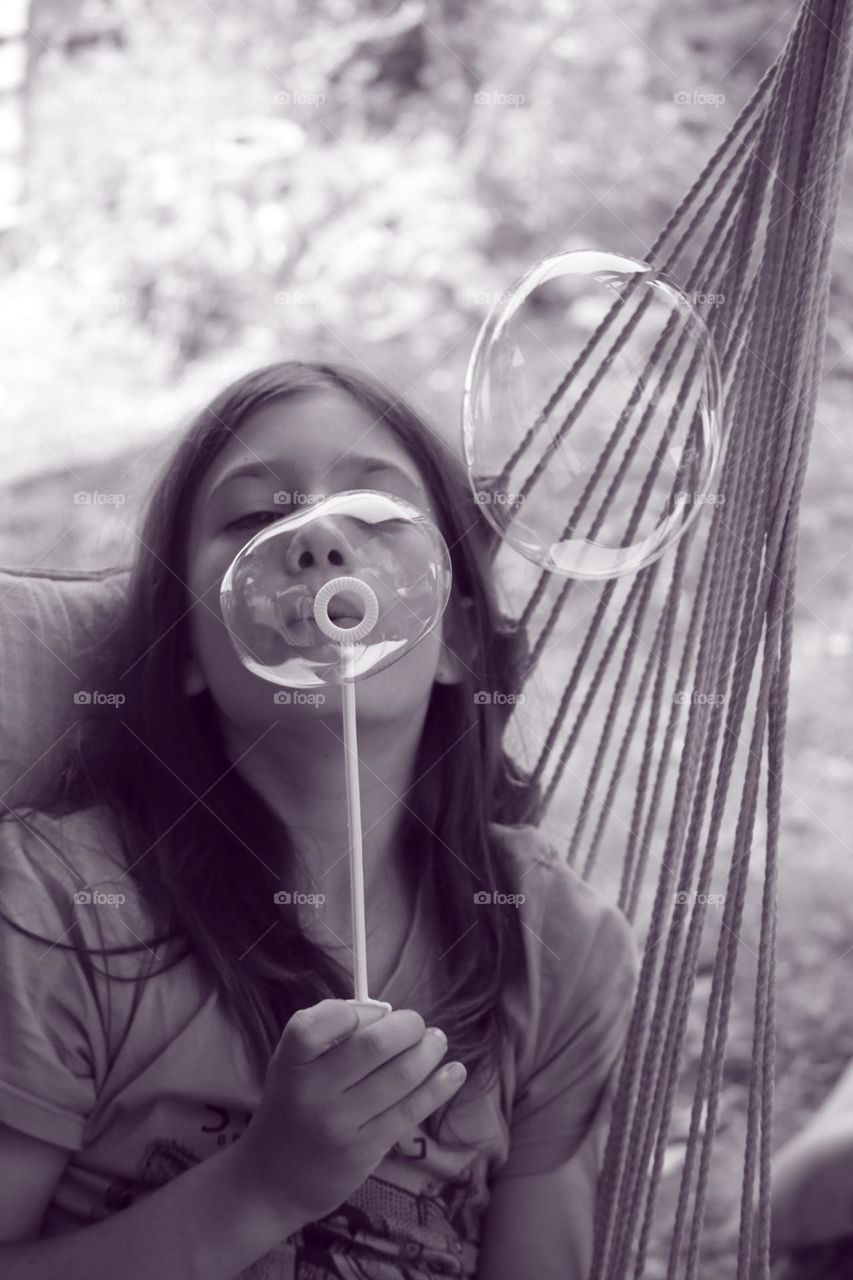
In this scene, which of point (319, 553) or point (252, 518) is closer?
point (319, 553)

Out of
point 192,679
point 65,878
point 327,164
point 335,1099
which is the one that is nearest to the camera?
point 335,1099

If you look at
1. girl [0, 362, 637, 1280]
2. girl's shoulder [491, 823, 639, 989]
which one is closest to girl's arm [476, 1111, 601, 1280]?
girl [0, 362, 637, 1280]

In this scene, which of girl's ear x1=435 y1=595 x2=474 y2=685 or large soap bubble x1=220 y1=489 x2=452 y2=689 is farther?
girl's ear x1=435 y1=595 x2=474 y2=685

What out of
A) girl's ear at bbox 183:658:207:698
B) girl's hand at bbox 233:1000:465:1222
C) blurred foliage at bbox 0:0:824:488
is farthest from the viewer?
blurred foliage at bbox 0:0:824:488

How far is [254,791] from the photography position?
838mm

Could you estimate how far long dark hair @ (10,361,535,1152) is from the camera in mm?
792

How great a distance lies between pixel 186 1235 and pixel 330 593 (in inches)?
12.4

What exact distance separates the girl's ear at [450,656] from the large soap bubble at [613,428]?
0.09m

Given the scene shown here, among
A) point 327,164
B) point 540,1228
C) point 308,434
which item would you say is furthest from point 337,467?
point 327,164

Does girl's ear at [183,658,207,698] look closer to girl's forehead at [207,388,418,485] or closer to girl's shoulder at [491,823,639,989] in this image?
girl's forehead at [207,388,418,485]

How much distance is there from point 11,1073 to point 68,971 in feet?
0.19

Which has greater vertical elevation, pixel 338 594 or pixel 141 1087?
pixel 338 594

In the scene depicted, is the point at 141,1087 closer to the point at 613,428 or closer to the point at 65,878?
the point at 65,878

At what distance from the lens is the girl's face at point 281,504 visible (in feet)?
2.54
